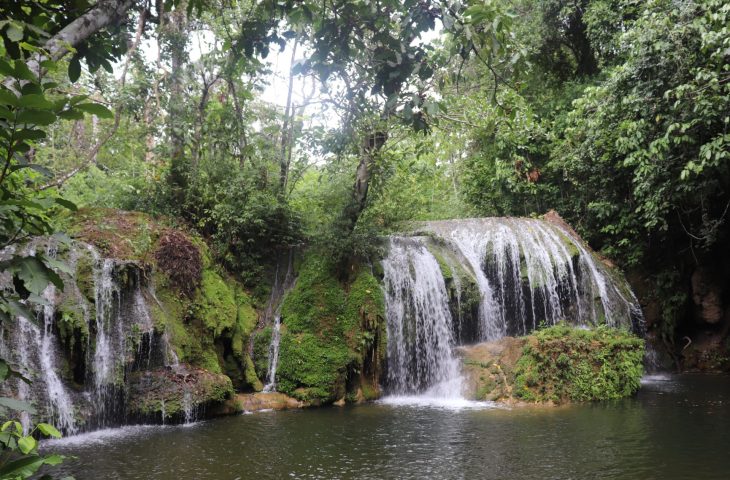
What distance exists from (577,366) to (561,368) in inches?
11.8

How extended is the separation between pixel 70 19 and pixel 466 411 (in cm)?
804

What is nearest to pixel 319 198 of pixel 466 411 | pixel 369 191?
pixel 369 191

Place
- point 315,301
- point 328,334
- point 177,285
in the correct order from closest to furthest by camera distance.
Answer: point 177,285 → point 328,334 → point 315,301

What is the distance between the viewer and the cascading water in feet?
36.4

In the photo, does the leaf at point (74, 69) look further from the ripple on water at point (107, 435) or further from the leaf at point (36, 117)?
the ripple on water at point (107, 435)

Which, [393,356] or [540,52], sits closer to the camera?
[393,356]

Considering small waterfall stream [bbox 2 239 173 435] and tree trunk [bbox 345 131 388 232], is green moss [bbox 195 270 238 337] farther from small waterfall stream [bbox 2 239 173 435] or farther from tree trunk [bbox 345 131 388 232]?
tree trunk [bbox 345 131 388 232]

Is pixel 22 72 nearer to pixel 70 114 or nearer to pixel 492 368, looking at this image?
pixel 70 114

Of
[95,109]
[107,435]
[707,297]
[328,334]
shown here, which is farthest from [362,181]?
[95,109]

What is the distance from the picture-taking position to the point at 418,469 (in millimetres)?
5715

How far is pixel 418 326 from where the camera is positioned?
1130cm

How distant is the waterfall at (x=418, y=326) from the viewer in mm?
10867

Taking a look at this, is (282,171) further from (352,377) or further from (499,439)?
(499,439)

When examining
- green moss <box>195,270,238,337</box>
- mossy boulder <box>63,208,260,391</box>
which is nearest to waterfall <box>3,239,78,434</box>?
mossy boulder <box>63,208,260,391</box>
